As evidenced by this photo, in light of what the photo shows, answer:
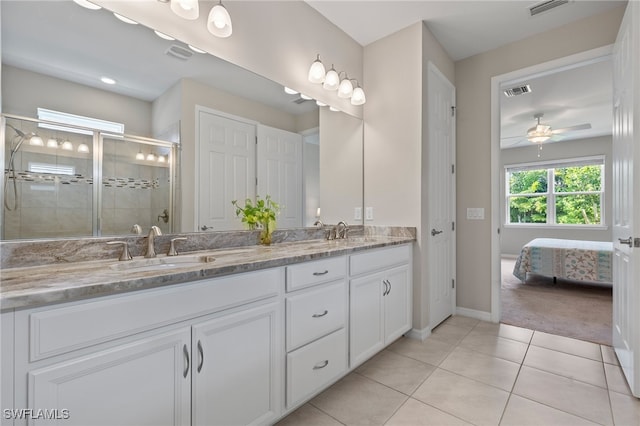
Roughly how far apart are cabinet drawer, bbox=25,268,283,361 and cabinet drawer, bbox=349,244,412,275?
2.47 feet

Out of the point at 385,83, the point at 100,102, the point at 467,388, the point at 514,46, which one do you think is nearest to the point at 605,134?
the point at 514,46

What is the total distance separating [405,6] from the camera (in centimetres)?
228

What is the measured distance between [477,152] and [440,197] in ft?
2.25

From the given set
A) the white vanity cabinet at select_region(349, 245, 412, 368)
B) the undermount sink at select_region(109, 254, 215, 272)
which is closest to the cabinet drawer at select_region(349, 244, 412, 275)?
the white vanity cabinet at select_region(349, 245, 412, 368)

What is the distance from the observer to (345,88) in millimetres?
2498

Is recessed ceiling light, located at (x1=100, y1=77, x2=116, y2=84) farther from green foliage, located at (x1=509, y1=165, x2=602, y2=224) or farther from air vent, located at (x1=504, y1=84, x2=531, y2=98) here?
green foliage, located at (x1=509, y1=165, x2=602, y2=224)

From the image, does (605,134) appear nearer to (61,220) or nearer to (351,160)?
(351,160)

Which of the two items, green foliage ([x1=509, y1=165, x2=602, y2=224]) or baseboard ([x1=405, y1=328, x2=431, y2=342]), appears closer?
baseboard ([x1=405, y1=328, x2=431, y2=342])

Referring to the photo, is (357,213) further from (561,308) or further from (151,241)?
(561,308)

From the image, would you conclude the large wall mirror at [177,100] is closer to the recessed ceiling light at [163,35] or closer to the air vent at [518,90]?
the recessed ceiling light at [163,35]

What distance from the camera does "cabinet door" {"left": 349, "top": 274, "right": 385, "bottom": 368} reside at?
1.79 metres

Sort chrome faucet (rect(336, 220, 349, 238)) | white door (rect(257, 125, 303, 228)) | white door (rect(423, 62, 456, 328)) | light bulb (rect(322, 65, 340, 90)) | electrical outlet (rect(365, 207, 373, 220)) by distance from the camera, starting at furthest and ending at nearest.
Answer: electrical outlet (rect(365, 207, 373, 220)), white door (rect(423, 62, 456, 328)), chrome faucet (rect(336, 220, 349, 238)), light bulb (rect(322, 65, 340, 90)), white door (rect(257, 125, 303, 228))

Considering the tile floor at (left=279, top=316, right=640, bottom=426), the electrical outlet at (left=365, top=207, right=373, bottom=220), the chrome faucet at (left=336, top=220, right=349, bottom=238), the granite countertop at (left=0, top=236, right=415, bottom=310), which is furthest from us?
the electrical outlet at (left=365, top=207, right=373, bottom=220)

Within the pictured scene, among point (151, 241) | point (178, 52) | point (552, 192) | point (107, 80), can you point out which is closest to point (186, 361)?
point (151, 241)
